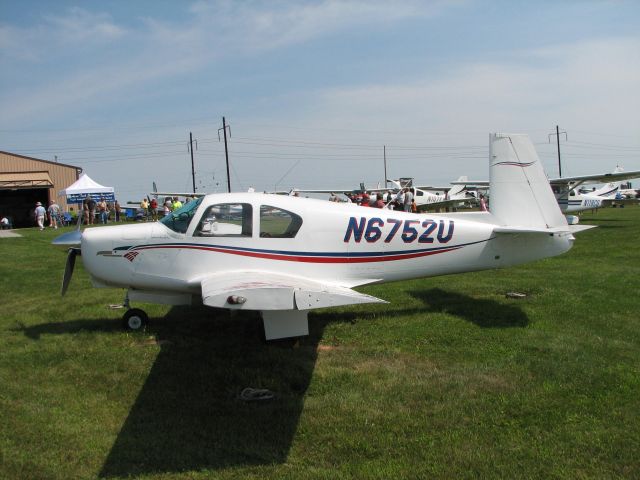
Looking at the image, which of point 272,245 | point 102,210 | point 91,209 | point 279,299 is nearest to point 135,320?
point 272,245

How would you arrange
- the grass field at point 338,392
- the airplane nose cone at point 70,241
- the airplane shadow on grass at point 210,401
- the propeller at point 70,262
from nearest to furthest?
the grass field at point 338,392, the airplane shadow on grass at point 210,401, the airplane nose cone at point 70,241, the propeller at point 70,262

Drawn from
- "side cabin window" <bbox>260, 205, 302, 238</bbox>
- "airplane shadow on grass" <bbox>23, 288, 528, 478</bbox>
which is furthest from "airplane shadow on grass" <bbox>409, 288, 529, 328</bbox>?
"side cabin window" <bbox>260, 205, 302, 238</bbox>

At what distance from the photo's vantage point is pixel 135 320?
7.24 metres

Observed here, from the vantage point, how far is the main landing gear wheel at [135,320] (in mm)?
7219

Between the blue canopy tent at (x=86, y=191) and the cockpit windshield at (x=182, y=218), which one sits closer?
the cockpit windshield at (x=182, y=218)

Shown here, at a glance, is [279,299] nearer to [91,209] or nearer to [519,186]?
[519,186]

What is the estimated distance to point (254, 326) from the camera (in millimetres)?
7379

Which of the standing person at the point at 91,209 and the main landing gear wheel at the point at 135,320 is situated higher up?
the standing person at the point at 91,209

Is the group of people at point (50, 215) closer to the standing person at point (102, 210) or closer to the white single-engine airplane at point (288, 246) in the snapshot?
the standing person at point (102, 210)

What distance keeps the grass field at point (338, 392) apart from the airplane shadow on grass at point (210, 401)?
18 millimetres

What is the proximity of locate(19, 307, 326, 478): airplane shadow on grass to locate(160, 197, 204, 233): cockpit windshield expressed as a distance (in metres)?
1.40

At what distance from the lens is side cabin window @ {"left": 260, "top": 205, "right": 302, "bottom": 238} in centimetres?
673

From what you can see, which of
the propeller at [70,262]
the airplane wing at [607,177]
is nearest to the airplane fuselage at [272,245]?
the propeller at [70,262]

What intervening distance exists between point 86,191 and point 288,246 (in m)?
25.4
